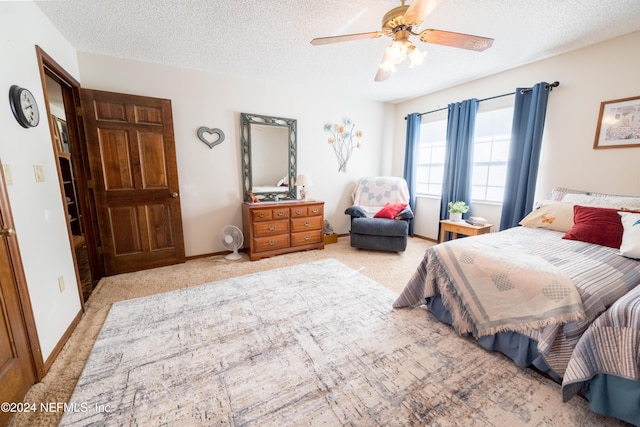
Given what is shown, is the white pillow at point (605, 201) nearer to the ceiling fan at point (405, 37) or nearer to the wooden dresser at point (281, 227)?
the ceiling fan at point (405, 37)

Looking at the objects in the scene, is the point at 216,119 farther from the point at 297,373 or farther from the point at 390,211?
the point at 297,373

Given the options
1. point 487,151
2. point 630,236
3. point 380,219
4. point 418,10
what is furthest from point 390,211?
point 418,10

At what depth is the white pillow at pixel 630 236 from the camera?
1.63 metres

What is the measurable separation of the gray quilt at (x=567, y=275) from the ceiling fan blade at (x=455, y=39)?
1406mm

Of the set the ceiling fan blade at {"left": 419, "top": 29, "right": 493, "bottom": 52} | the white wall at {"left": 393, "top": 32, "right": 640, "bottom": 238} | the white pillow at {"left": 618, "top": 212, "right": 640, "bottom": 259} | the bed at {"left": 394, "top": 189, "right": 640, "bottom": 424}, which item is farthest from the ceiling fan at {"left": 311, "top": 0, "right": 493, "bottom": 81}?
the white wall at {"left": 393, "top": 32, "right": 640, "bottom": 238}

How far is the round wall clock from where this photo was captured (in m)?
1.41

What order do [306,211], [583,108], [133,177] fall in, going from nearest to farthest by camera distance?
[583,108] < [133,177] < [306,211]

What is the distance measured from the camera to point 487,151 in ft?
11.2

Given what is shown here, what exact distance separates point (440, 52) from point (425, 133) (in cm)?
175

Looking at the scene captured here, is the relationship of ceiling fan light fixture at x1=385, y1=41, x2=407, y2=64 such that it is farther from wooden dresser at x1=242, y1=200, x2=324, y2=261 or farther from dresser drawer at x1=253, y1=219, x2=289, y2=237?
dresser drawer at x1=253, y1=219, x2=289, y2=237

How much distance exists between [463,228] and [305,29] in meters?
2.92

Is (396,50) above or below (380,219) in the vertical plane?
above

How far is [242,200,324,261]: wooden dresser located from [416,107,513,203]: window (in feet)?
7.20

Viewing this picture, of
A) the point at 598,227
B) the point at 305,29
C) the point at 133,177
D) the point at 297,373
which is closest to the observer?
the point at 297,373
